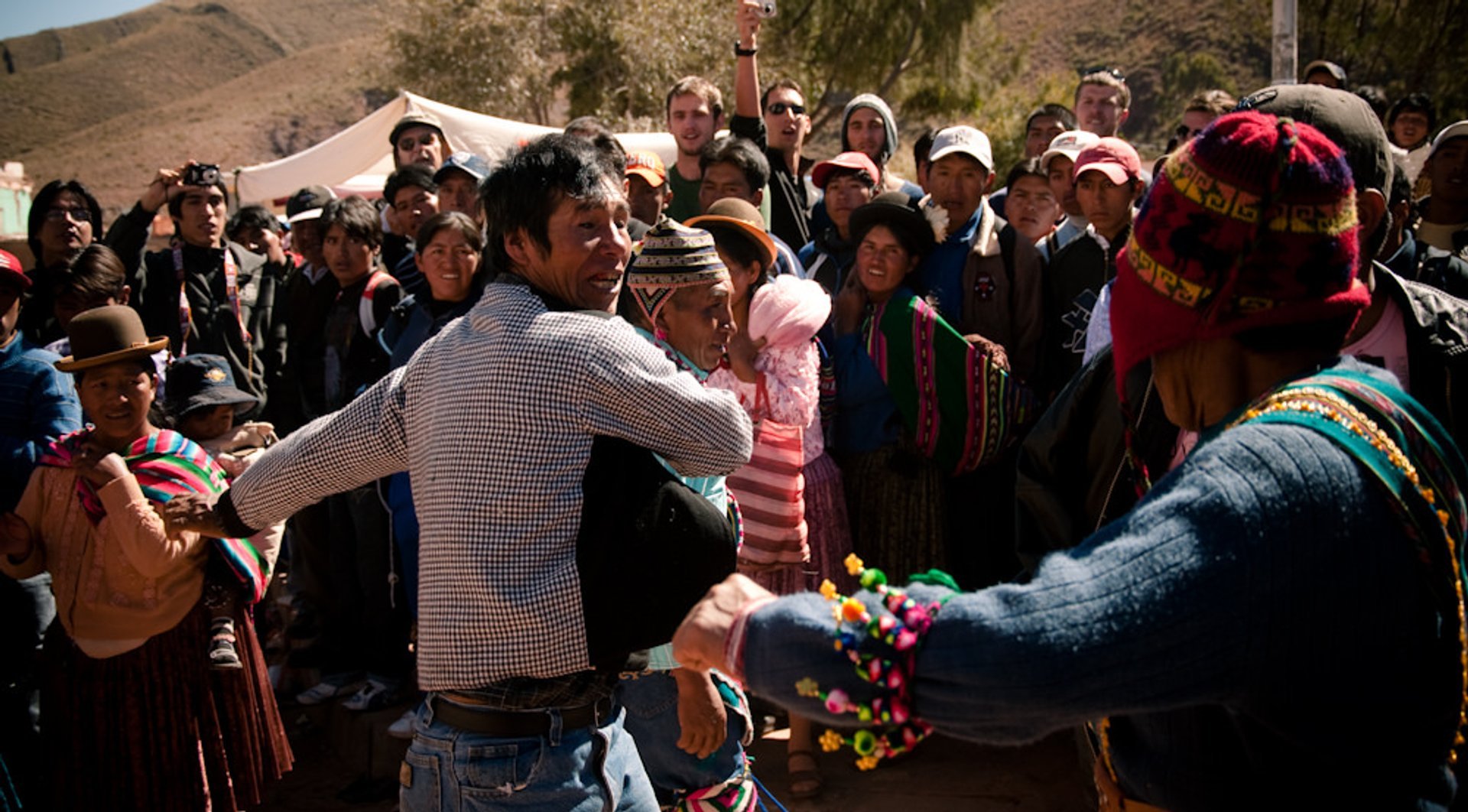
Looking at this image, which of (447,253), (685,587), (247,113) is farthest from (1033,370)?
(247,113)

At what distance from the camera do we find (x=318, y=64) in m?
70.1

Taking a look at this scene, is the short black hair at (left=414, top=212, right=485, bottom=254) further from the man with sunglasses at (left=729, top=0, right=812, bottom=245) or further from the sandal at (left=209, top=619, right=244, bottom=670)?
the sandal at (left=209, top=619, right=244, bottom=670)

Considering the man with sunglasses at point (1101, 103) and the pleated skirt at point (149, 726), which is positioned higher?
the man with sunglasses at point (1101, 103)

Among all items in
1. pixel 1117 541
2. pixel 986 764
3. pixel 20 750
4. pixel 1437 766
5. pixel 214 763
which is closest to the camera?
pixel 1117 541

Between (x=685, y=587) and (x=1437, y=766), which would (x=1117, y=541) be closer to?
(x=1437, y=766)

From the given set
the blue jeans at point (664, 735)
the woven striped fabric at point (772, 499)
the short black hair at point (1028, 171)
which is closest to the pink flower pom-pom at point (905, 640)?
the blue jeans at point (664, 735)

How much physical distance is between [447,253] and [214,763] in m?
2.34

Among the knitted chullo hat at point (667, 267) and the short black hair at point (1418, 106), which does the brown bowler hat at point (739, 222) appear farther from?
the short black hair at point (1418, 106)

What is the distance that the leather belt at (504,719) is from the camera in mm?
2553

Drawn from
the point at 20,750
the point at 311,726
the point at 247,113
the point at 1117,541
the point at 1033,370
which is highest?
the point at 1117,541

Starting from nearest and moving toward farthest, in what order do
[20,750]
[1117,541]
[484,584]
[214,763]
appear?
[1117,541] < [484,584] < [214,763] < [20,750]

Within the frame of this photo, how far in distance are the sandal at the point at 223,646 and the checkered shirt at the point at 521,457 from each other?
6.28ft

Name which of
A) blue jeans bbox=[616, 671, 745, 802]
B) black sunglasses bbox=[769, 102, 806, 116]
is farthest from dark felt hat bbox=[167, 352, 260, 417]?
black sunglasses bbox=[769, 102, 806, 116]

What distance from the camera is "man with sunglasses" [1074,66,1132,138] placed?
6.99 m
